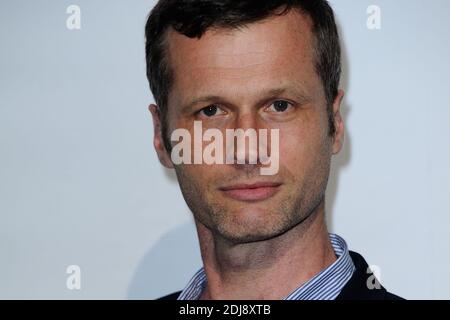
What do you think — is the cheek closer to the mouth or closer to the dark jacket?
the mouth

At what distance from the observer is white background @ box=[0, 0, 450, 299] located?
306cm

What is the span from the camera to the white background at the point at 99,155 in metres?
3.06

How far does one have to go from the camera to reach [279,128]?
246 cm

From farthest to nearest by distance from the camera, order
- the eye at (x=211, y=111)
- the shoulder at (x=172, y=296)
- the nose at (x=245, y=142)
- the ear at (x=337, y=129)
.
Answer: the shoulder at (x=172, y=296)
the ear at (x=337, y=129)
the eye at (x=211, y=111)
the nose at (x=245, y=142)

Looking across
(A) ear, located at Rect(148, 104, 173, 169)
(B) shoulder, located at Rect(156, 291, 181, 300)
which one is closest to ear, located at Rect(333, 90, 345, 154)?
(A) ear, located at Rect(148, 104, 173, 169)

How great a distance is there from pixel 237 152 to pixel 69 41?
3.72ft

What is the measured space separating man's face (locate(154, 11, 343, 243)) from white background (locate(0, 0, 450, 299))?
0.56 m

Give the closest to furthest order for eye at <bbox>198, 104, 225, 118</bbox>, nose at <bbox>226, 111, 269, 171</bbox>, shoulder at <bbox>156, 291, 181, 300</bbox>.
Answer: nose at <bbox>226, 111, 269, 171</bbox>
eye at <bbox>198, 104, 225, 118</bbox>
shoulder at <bbox>156, 291, 181, 300</bbox>

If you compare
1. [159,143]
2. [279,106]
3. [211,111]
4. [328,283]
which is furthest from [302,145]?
[159,143]

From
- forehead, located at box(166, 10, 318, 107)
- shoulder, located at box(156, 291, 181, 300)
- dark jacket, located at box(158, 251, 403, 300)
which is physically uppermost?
forehead, located at box(166, 10, 318, 107)

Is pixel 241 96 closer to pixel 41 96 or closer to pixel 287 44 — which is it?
pixel 287 44

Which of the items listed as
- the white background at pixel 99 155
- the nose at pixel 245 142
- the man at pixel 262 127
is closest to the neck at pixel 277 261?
the man at pixel 262 127

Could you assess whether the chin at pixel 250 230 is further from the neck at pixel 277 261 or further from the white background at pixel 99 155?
the white background at pixel 99 155
